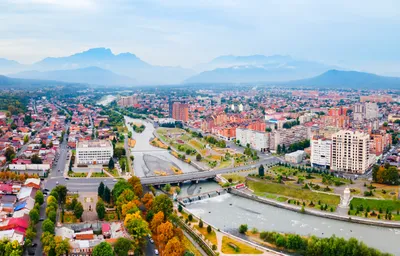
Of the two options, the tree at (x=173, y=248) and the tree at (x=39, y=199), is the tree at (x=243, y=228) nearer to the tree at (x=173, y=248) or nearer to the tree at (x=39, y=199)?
the tree at (x=173, y=248)

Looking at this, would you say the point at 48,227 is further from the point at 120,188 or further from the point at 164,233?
the point at 120,188

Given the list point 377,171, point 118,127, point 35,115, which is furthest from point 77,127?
point 377,171

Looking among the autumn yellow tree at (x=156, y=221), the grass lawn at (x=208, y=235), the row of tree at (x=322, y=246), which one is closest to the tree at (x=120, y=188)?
the autumn yellow tree at (x=156, y=221)

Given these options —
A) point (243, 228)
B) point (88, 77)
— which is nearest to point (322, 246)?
point (243, 228)

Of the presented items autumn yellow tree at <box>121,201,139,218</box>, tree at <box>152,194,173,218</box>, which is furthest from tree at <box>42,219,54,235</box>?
tree at <box>152,194,173,218</box>

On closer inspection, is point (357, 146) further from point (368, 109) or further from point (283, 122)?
point (368, 109)

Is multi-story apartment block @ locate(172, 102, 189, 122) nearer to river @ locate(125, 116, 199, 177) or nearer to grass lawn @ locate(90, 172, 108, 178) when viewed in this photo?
river @ locate(125, 116, 199, 177)
